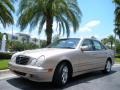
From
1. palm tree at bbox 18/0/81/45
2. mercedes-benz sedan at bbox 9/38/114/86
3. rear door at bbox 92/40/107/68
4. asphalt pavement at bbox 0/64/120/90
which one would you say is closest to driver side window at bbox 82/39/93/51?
mercedes-benz sedan at bbox 9/38/114/86

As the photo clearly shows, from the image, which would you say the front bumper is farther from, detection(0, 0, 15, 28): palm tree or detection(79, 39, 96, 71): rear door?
detection(0, 0, 15, 28): palm tree

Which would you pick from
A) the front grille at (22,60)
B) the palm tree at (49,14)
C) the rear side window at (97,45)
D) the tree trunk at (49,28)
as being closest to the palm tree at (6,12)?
the palm tree at (49,14)

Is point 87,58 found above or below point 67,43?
below

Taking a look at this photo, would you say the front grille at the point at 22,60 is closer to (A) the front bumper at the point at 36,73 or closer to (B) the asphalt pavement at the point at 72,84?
(A) the front bumper at the point at 36,73

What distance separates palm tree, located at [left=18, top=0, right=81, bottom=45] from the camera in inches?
858

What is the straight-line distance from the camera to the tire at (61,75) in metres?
7.93

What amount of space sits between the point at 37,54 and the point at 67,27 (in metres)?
16.0

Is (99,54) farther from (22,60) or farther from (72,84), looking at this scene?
(22,60)

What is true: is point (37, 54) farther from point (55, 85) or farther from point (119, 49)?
point (119, 49)

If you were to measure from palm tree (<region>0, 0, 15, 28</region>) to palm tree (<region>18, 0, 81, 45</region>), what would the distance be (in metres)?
0.82

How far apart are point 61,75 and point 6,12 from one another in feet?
51.3

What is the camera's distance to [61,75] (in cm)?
807

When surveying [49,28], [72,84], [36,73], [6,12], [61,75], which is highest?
[6,12]

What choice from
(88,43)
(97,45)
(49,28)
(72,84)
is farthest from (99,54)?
(49,28)
